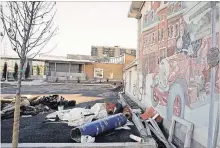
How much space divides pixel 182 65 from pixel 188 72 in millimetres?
418

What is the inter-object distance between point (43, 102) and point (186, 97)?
717 centimetres

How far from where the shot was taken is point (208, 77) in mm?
3957

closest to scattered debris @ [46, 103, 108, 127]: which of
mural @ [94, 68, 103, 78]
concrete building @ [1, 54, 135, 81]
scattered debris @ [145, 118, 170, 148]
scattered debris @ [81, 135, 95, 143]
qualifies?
scattered debris @ [81, 135, 95, 143]

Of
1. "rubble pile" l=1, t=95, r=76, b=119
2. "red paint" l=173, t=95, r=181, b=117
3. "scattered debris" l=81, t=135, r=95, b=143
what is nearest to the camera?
"scattered debris" l=81, t=135, r=95, b=143

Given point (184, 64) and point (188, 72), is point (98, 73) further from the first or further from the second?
point (188, 72)

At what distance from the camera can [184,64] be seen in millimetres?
5113

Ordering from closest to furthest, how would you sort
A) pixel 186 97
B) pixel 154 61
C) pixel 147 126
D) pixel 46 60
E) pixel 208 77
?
pixel 208 77 → pixel 186 97 → pixel 147 126 → pixel 154 61 → pixel 46 60

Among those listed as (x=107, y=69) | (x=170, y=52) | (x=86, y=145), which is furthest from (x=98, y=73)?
(x=86, y=145)

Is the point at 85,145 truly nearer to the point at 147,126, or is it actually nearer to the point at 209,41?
the point at 147,126

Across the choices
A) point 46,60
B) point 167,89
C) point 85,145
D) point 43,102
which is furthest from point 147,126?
point 46,60

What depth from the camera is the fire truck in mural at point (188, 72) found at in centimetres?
412

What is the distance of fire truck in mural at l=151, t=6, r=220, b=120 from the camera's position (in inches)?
162

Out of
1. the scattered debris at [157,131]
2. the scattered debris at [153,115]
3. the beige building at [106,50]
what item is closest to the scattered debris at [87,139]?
the scattered debris at [157,131]

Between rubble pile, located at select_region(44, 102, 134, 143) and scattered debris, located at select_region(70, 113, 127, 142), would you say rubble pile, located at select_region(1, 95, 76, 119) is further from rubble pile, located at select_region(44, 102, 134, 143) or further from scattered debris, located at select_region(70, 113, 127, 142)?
scattered debris, located at select_region(70, 113, 127, 142)
